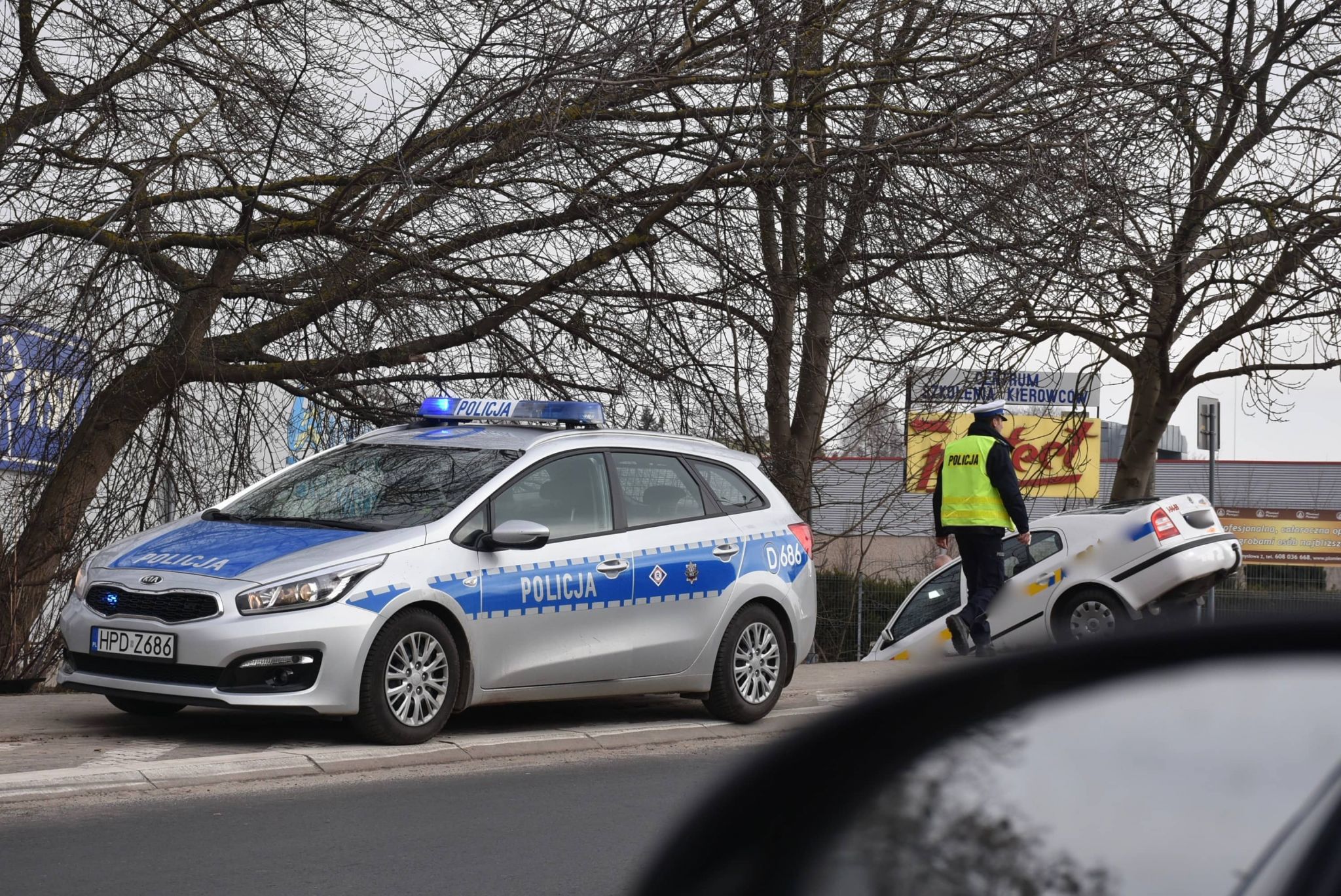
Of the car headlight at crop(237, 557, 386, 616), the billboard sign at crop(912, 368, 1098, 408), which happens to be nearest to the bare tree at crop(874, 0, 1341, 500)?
the billboard sign at crop(912, 368, 1098, 408)

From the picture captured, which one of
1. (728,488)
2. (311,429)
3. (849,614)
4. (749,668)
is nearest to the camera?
(749,668)

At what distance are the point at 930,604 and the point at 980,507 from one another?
6.31 meters

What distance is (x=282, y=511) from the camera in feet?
28.2

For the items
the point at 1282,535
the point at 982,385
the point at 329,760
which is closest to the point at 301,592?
the point at 329,760

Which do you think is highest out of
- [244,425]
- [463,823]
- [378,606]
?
[244,425]

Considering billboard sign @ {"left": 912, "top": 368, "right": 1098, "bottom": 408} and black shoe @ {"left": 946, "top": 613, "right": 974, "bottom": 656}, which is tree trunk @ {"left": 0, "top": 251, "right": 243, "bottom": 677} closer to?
black shoe @ {"left": 946, "top": 613, "right": 974, "bottom": 656}

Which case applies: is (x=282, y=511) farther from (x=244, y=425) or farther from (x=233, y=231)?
(x=244, y=425)

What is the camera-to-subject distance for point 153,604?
7500 millimetres

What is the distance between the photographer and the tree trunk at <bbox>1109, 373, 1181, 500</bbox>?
20312 millimetres

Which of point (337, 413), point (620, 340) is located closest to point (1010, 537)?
point (620, 340)

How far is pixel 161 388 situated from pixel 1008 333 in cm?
867

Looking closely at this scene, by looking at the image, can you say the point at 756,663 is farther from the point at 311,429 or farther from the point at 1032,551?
the point at 1032,551

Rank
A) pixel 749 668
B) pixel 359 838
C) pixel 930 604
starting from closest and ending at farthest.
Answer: pixel 359 838, pixel 749 668, pixel 930 604

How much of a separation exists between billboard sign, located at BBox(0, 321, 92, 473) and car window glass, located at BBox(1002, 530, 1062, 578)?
28.7 ft
